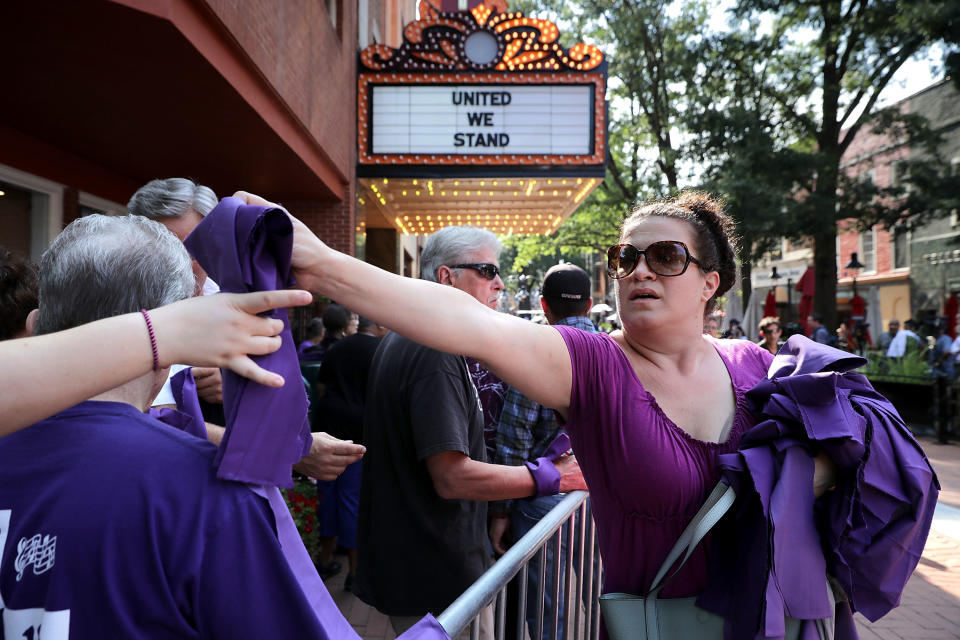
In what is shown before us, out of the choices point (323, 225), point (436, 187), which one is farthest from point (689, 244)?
point (436, 187)

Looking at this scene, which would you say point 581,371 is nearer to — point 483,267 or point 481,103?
point 483,267

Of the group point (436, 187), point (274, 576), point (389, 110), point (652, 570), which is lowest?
point (652, 570)

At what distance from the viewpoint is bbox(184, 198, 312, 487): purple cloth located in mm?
1119

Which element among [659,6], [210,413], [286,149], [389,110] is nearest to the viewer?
[210,413]

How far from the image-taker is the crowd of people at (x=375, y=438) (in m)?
1.08

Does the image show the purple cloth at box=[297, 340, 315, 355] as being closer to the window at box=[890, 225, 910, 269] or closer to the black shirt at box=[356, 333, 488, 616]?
the black shirt at box=[356, 333, 488, 616]

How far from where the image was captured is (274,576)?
1111 mm

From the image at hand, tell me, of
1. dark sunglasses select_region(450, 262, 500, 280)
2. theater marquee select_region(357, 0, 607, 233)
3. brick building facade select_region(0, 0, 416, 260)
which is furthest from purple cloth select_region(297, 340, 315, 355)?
dark sunglasses select_region(450, 262, 500, 280)

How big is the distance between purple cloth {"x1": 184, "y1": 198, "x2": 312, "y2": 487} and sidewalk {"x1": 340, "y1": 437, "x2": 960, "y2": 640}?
3464 millimetres

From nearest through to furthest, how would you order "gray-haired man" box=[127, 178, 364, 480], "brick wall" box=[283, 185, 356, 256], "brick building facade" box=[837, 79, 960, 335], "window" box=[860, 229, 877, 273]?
"gray-haired man" box=[127, 178, 364, 480] → "brick wall" box=[283, 185, 356, 256] → "brick building facade" box=[837, 79, 960, 335] → "window" box=[860, 229, 877, 273]

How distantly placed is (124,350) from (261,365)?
0.68 feet

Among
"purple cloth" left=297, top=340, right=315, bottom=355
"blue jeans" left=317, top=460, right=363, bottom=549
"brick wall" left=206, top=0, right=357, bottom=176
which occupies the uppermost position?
"brick wall" left=206, top=0, right=357, bottom=176

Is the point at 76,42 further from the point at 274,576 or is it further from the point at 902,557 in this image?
the point at 902,557

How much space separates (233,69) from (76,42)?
4.06ft
